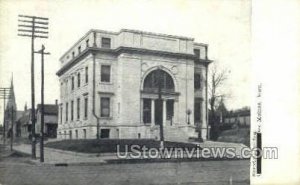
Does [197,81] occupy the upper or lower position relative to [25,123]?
upper

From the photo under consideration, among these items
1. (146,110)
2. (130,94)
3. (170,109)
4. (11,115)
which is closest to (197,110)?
(170,109)

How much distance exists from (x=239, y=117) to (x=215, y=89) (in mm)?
353

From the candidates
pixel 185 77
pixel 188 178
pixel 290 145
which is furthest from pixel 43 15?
pixel 290 145

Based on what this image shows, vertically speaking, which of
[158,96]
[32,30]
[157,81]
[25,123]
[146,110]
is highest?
[32,30]

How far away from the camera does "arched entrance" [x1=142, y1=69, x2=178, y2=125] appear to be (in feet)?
12.9

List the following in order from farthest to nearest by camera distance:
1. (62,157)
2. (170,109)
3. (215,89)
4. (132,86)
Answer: (215,89), (170,109), (132,86), (62,157)

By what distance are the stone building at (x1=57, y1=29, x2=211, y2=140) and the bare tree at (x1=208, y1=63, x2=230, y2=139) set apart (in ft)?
0.23

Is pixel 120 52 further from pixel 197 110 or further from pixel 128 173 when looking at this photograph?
pixel 128 173

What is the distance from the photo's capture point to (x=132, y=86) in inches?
153

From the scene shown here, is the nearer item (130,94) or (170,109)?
(130,94)

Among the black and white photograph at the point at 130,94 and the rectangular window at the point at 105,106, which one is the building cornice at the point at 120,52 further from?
the rectangular window at the point at 105,106

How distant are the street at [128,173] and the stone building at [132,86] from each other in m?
0.26

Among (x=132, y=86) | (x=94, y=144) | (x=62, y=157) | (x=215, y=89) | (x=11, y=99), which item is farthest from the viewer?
(x=215, y=89)

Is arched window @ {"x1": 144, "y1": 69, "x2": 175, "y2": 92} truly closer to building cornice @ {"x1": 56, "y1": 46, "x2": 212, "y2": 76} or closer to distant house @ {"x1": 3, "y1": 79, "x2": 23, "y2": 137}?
building cornice @ {"x1": 56, "y1": 46, "x2": 212, "y2": 76}
